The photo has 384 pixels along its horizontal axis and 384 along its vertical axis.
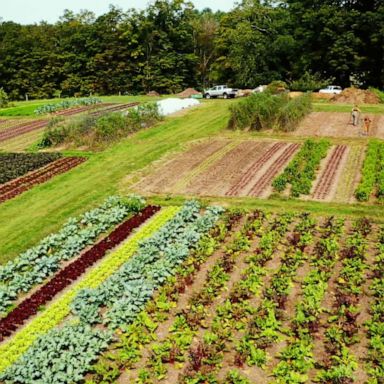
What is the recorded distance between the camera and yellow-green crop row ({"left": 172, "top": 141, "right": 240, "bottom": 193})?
20.3 metres

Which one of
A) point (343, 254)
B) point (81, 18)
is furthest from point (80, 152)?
point (81, 18)

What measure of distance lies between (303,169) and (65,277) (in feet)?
39.0

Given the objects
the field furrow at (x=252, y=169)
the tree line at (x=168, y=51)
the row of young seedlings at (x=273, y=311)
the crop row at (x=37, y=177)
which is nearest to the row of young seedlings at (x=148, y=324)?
the row of young seedlings at (x=273, y=311)

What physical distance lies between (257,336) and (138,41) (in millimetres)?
64778

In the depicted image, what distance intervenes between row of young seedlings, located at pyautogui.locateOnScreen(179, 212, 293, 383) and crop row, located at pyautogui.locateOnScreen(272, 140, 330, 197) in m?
4.27

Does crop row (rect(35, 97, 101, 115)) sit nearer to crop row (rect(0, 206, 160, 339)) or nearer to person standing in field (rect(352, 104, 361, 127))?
person standing in field (rect(352, 104, 361, 127))

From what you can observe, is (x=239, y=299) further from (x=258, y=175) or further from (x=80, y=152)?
(x=80, y=152)

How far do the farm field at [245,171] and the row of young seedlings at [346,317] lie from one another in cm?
459

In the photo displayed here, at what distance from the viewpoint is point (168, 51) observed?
69.7 m

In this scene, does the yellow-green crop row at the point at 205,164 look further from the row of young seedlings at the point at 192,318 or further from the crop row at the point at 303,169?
the row of young seedlings at the point at 192,318

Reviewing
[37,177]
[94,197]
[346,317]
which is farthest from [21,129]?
[346,317]

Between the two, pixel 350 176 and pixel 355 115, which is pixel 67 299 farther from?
pixel 355 115

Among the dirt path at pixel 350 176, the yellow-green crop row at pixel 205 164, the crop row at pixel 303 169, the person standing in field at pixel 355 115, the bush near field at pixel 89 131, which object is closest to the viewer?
the dirt path at pixel 350 176

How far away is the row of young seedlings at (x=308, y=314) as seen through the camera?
8.93 m
